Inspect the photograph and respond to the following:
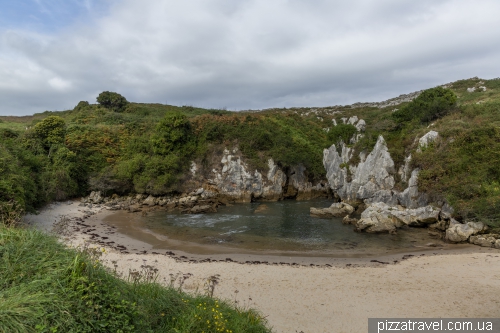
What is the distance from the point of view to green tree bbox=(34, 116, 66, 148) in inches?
1291

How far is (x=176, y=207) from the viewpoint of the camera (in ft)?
99.6

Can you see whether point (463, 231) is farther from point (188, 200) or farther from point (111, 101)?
point (111, 101)

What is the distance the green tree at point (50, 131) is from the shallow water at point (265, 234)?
48.3 ft

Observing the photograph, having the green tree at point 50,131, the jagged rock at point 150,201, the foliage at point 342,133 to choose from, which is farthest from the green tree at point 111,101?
the foliage at point 342,133

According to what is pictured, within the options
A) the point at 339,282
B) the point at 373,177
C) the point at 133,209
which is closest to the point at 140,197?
the point at 133,209

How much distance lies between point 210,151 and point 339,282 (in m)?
26.3

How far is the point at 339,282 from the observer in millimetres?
12477

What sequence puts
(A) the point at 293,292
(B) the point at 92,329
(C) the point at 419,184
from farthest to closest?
(C) the point at 419,184
(A) the point at 293,292
(B) the point at 92,329

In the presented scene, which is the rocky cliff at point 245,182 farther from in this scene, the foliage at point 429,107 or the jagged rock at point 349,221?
the foliage at point 429,107

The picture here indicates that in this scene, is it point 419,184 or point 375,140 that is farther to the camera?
point 375,140

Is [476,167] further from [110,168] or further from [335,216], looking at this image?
[110,168]

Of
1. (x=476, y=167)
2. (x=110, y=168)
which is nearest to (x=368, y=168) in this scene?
(x=476, y=167)

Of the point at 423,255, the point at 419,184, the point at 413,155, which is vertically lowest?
the point at 423,255

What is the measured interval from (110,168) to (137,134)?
7602 millimetres
